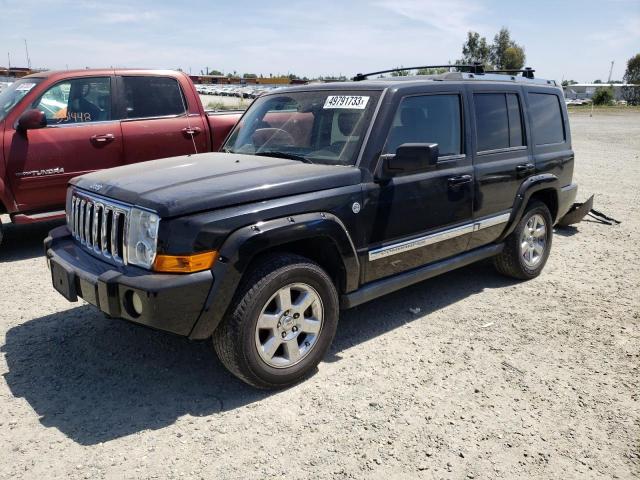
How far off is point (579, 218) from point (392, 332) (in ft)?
14.7

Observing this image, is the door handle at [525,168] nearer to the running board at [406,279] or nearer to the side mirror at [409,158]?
the running board at [406,279]

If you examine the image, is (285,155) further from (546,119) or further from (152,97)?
(152,97)

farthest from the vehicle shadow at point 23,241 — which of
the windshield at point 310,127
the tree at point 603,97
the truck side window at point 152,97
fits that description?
the tree at point 603,97

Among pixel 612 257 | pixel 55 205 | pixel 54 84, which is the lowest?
pixel 612 257

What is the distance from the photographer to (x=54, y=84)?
631cm

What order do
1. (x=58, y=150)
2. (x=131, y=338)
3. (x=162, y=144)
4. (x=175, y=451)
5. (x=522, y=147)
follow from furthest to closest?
(x=162, y=144)
(x=58, y=150)
(x=522, y=147)
(x=131, y=338)
(x=175, y=451)

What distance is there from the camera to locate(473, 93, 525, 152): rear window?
470 cm

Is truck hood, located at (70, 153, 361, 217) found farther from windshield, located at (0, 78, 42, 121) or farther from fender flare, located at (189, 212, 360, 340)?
windshield, located at (0, 78, 42, 121)

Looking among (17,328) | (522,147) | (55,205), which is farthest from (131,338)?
(522,147)

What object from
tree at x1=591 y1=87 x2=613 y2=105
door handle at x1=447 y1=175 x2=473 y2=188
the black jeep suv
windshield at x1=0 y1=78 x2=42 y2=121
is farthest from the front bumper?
tree at x1=591 y1=87 x2=613 y2=105

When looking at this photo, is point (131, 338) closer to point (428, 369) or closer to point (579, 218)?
point (428, 369)

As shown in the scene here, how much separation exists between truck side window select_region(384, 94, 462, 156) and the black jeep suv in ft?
0.04

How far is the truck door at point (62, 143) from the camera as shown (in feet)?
19.7

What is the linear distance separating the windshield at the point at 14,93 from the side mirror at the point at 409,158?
4579 millimetres
